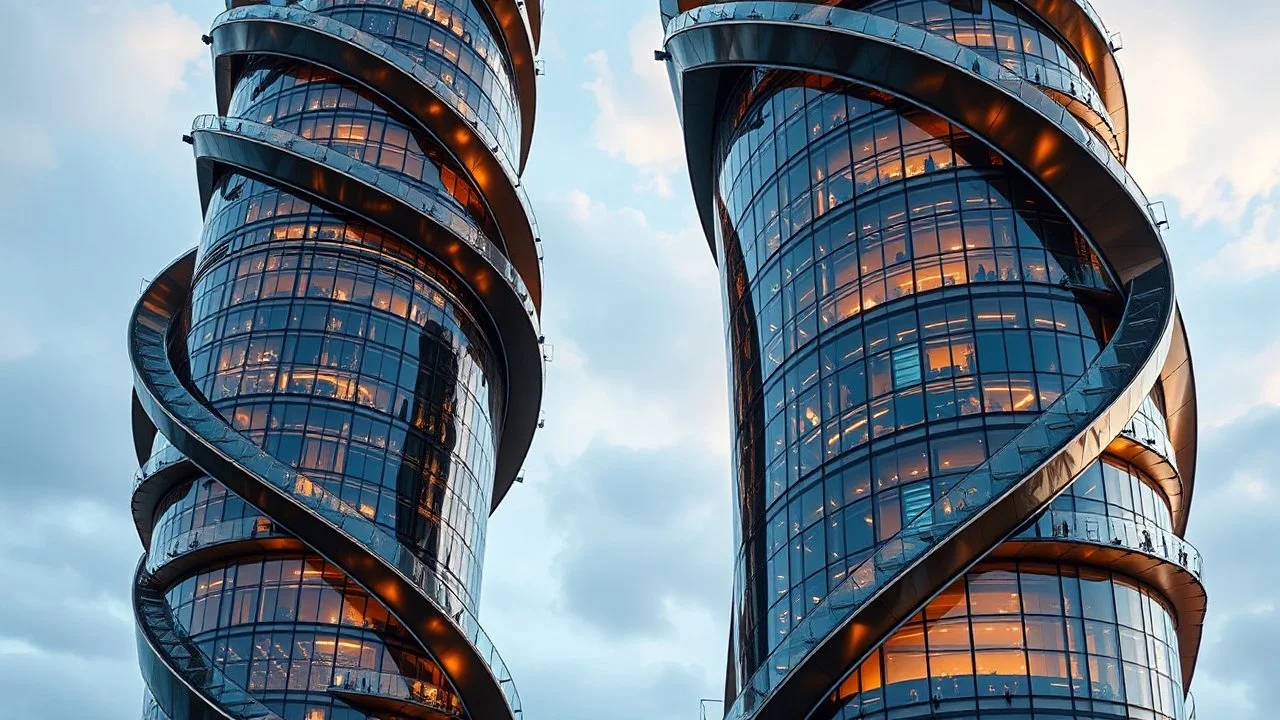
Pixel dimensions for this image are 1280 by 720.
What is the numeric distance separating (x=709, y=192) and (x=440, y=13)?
→ 18.7 meters

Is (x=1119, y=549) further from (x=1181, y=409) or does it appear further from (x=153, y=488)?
(x=153, y=488)

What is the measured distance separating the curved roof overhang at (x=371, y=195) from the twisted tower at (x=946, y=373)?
44.2 feet

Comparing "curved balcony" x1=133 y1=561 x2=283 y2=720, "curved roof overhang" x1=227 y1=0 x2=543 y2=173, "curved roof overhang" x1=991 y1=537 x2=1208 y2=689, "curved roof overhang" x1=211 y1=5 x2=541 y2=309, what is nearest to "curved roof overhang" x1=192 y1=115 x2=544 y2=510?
"curved roof overhang" x1=211 y1=5 x2=541 y2=309

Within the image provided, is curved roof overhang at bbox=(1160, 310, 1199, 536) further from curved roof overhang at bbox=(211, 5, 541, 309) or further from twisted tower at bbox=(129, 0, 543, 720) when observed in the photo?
curved roof overhang at bbox=(211, 5, 541, 309)

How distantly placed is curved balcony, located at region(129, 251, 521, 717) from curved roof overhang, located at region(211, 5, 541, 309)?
18.4m

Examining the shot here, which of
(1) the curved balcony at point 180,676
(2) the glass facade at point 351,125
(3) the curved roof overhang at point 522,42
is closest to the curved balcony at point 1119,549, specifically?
(1) the curved balcony at point 180,676

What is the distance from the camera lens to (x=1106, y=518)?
41344mm

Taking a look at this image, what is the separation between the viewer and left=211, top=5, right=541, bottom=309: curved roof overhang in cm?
6606

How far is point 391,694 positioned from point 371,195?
22.5m

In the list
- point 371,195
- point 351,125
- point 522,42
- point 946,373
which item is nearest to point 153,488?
point 371,195

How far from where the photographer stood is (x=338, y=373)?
59.6m

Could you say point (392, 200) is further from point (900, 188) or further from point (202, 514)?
point (900, 188)

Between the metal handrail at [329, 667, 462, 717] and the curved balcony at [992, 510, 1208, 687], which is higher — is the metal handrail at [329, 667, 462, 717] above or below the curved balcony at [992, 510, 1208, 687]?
below

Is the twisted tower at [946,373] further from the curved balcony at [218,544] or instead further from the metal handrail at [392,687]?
the curved balcony at [218,544]
